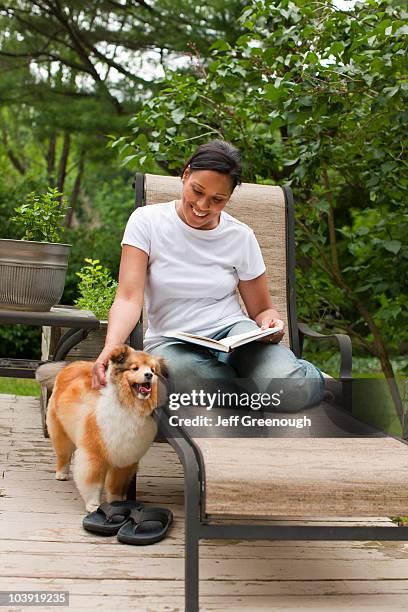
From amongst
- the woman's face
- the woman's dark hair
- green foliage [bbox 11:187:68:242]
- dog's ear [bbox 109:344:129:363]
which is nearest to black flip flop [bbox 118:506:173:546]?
dog's ear [bbox 109:344:129:363]

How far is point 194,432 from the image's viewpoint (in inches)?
96.7

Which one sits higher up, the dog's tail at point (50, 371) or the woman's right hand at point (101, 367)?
the woman's right hand at point (101, 367)

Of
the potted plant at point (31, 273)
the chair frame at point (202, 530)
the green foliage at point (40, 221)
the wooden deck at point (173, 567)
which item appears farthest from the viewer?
the green foliage at point (40, 221)

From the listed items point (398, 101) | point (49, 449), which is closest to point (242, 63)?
point (398, 101)

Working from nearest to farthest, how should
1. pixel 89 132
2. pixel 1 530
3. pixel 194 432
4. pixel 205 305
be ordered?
pixel 194 432 < pixel 1 530 < pixel 205 305 < pixel 89 132

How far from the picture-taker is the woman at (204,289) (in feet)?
8.86

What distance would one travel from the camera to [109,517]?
2709 millimetres

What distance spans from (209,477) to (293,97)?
2.31m

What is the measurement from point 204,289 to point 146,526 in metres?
0.81

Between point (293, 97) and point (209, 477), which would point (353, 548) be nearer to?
point (209, 477)

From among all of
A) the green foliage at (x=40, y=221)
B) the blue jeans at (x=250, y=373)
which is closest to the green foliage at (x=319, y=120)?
the green foliage at (x=40, y=221)

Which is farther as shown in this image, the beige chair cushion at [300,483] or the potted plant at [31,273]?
the potted plant at [31,273]

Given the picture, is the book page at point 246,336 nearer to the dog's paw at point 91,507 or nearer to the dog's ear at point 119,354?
the dog's ear at point 119,354

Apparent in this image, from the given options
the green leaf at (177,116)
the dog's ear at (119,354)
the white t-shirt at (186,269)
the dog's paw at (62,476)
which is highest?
the green leaf at (177,116)
